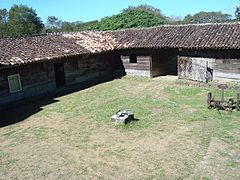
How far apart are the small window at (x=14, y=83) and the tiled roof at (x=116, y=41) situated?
47.8 inches

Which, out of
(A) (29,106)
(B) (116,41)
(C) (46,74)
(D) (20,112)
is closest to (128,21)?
(B) (116,41)

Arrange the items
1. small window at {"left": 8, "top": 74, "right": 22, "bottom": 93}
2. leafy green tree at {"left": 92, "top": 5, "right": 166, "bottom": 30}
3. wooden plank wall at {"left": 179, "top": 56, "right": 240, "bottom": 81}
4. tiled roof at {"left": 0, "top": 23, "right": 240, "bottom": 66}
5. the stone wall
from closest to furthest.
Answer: the stone wall, small window at {"left": 8, "top": 74, "right": 22, "bottom": 93}, tiled roof at {"left": 0, "top": 23, "right": 240, "bottom": 66}, wooden plank wall at {"left": 179, "top": 56, "right": 240, "bottom": 81}, leafy green tree at {"left": 92, "top": 5, "right": 166, "bottom": 30}

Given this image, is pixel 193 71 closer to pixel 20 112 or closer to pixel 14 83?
pixel 20 112

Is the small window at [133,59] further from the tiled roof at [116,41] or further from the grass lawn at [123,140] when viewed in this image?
the grass lawn at [123,140]

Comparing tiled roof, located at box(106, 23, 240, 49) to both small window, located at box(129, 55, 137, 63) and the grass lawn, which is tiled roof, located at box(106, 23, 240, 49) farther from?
the grass lawn

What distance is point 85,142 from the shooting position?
1165 cm

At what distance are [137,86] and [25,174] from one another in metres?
12.7

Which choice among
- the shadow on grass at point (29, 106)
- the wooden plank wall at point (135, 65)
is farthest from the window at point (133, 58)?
the shadow on grass at point (29, 106)

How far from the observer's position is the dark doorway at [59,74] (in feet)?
70.9

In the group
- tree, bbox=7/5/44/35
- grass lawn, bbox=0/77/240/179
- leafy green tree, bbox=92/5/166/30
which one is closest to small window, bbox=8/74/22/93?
grass lawn, bbox=0/77/240/179

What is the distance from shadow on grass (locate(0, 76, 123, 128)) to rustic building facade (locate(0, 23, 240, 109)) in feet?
1.34

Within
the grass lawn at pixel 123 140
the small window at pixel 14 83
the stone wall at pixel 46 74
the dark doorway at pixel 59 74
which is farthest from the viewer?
the dark doorway at pixel 59 74

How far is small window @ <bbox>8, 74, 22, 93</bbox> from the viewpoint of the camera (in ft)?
59.1

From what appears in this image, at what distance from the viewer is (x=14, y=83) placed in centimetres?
1830
